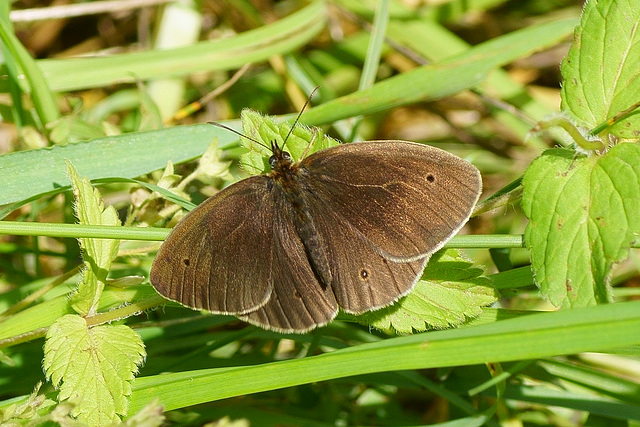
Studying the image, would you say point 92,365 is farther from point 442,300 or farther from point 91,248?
point 442,300

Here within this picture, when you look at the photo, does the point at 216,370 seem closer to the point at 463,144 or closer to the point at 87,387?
the point at 87,387

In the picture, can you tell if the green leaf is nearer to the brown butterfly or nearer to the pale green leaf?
the brown butterfly

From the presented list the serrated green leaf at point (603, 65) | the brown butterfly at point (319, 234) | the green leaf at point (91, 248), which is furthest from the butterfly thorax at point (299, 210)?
the serrated green leaf at point (603, 65)

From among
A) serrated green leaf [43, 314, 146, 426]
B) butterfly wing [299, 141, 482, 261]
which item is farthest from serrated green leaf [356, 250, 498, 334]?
serrated green leaf [43, 314, 146, 426]

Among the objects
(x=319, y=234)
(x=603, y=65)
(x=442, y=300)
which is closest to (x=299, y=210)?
(x=319, y=234)

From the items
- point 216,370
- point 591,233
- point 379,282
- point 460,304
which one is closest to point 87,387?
point 216,370

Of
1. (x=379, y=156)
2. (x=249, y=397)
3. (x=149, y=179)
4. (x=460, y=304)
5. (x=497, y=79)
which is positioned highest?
(x=497, y=79)
